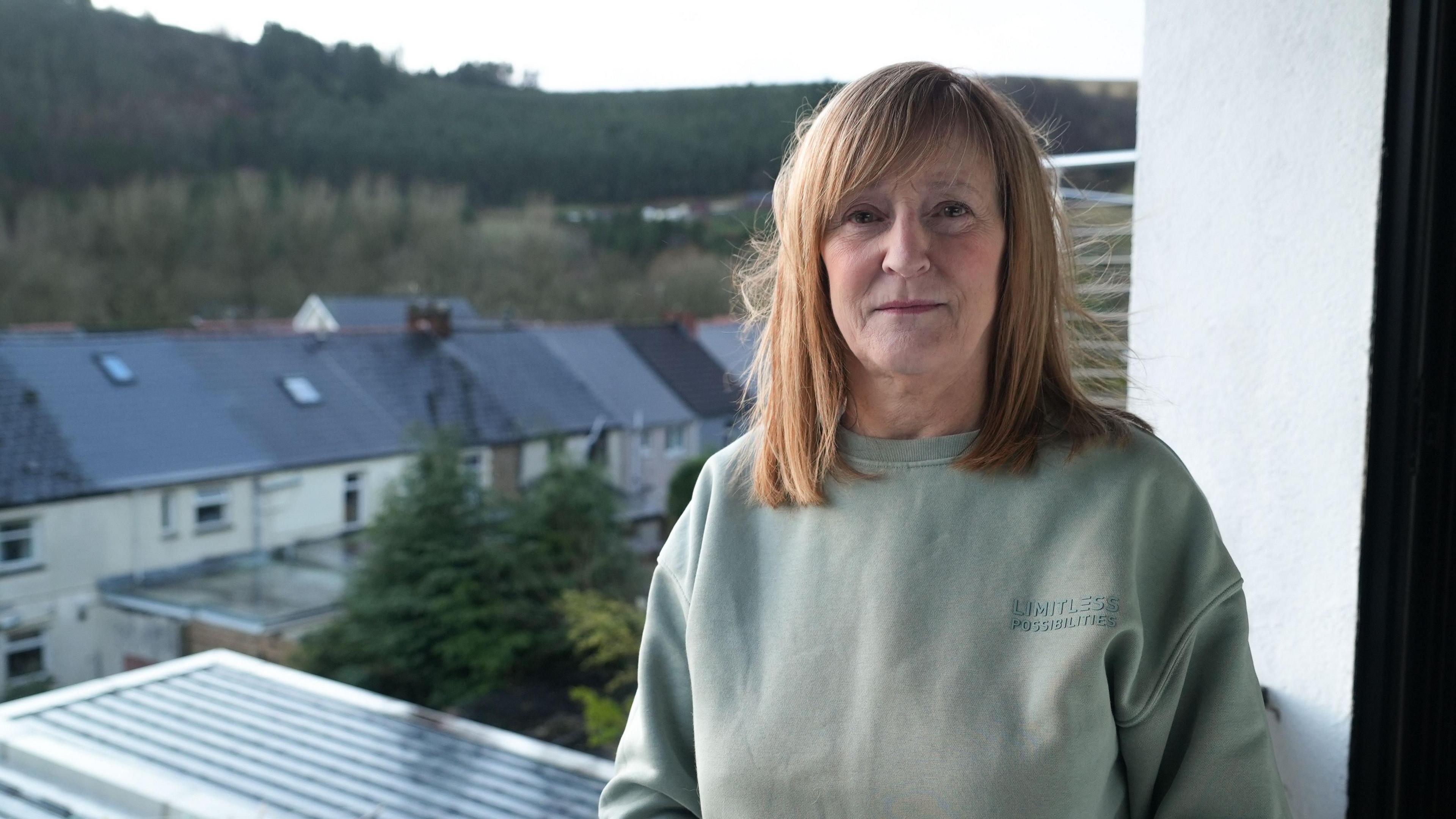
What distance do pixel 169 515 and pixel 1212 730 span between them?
4.89 m

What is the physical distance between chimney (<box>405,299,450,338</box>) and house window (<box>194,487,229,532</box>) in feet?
4.84

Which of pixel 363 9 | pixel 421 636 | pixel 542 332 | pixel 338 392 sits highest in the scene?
pixel 363 9

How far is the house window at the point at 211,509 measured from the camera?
4648mm

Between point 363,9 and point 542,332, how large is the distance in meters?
2.08

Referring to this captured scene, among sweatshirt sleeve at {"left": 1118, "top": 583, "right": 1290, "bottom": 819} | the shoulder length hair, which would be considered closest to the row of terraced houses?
the shoulder length hair

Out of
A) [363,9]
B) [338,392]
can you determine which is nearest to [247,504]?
[338,392]

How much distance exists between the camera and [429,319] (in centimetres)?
594

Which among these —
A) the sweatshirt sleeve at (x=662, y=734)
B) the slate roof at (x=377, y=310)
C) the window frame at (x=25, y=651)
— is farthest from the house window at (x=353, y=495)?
the sweatshirt sleeve at (x=662, y=734)

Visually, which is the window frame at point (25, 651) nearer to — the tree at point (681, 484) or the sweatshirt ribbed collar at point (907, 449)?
the tree at point (681, 484)

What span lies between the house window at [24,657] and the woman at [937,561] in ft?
14.2

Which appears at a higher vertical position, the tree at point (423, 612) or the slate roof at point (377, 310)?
the slate roof at point (377, 310)

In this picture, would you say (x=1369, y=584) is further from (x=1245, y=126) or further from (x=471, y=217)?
(x=471, y=217)

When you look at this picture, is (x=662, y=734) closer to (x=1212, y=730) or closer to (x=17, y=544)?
(x=1212, y=730)

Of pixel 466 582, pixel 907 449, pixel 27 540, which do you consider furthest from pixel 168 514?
pixel 907 449
